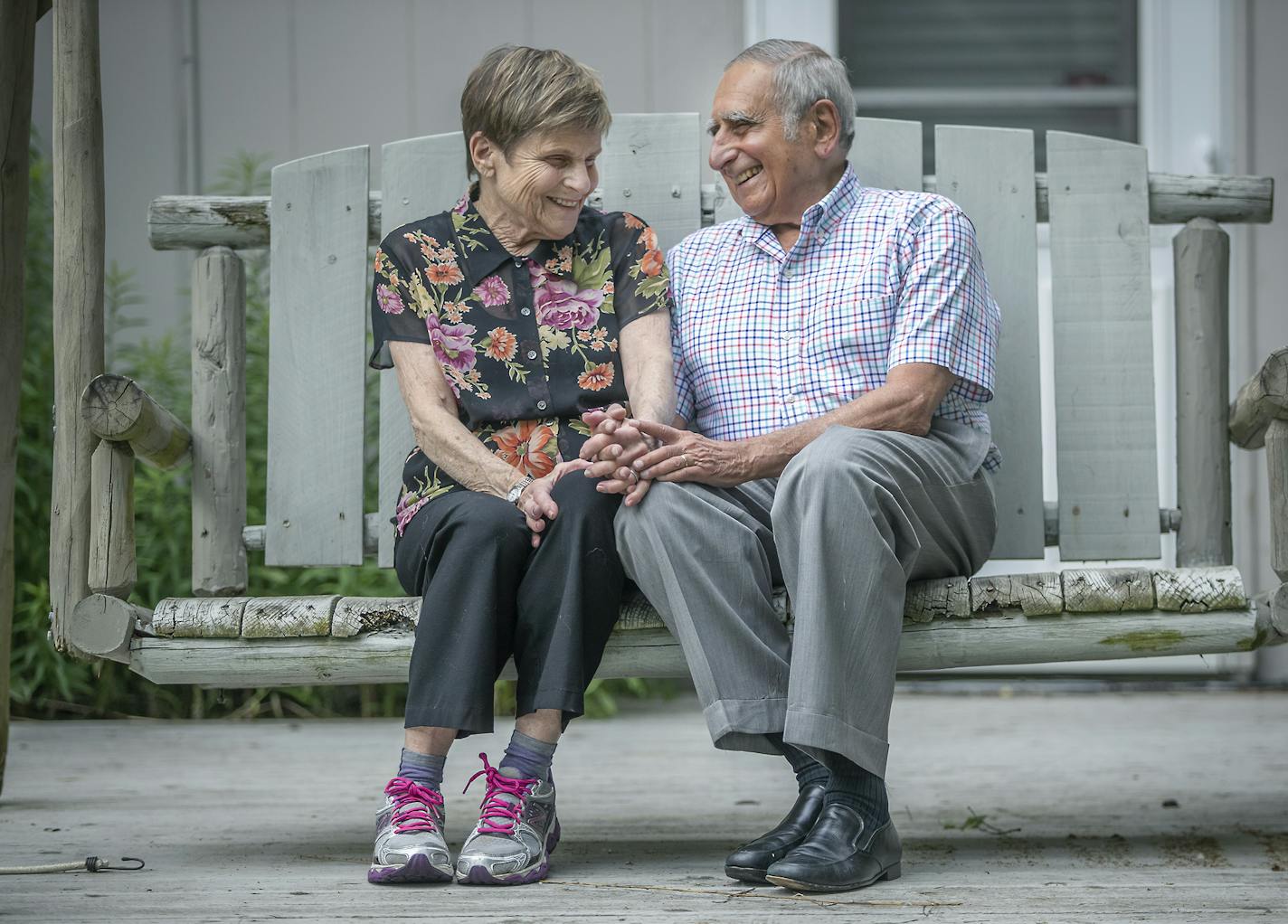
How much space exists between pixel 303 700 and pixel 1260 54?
3387 millimetres

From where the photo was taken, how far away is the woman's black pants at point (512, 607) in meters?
1.97

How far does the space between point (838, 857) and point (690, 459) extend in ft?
1.97

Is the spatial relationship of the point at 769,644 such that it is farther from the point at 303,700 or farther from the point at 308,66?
the point at 308,66

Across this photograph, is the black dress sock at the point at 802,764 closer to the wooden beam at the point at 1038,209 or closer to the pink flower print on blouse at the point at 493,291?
the pink flower print on blouse at the point at 493,291

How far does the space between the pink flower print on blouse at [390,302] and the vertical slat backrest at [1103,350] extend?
45.2 inches

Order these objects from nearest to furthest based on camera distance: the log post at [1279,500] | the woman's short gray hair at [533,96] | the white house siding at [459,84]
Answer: the log post at [1279,500] < the woman's short gray hair at [533,96] < the white house siding at [459,84]

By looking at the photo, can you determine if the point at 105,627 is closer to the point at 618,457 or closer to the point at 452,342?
the point at 452,342

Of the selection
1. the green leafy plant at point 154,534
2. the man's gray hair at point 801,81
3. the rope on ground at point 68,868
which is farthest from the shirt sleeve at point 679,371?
the green leafy plant at point 154,534

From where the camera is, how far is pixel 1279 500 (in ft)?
7.09

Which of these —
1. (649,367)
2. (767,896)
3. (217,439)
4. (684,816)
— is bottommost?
(684,816)

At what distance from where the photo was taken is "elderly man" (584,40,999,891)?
1915 millimetres

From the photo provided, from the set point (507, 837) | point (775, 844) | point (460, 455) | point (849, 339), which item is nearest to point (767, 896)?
point (775, 844)

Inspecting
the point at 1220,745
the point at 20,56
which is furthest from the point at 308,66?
the point at 1220,745

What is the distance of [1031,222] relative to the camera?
8.54 ft
